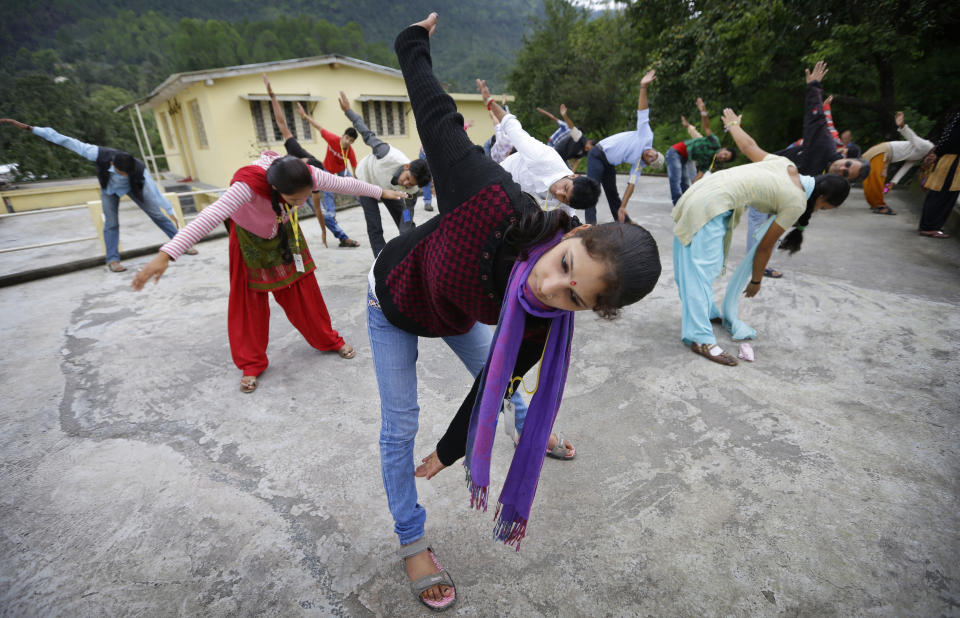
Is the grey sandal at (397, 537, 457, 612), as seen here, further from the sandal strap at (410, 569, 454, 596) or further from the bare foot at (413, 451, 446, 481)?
the bare foot at (413, 451, 446, 481)

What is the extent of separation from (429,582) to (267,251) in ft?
7.08

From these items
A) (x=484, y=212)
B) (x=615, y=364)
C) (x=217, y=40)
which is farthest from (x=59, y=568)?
(x=217, y=40)

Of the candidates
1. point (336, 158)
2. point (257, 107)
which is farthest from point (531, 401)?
point (257, 107)

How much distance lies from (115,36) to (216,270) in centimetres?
5817

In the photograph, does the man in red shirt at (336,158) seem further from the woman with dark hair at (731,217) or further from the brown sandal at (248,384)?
the woman with dark hair at (731,217)

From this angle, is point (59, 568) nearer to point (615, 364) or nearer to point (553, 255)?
point (553, 255)

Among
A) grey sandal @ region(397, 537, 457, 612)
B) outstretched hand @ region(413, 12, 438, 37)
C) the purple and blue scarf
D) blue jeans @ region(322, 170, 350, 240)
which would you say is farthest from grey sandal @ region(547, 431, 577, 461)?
blue jeans @ region(322, 170, 350, 240)

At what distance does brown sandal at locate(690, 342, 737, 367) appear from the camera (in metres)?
2.98

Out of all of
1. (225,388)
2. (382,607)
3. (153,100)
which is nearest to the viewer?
(382,607)

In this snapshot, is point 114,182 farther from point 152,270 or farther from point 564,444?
point 564,444

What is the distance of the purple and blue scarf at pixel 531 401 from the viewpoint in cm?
120

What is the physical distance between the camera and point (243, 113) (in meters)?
12.3

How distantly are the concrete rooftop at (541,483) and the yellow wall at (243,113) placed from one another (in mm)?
10436

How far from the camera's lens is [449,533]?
1.82 m
